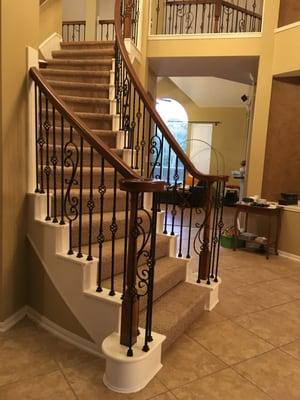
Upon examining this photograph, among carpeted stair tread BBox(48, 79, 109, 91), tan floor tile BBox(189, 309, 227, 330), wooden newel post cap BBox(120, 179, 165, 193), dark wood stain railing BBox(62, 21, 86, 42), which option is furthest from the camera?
dark wood stain railing BBox(62, 21, 86, 42)

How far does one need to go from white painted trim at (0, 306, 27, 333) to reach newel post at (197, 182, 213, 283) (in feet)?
4.64

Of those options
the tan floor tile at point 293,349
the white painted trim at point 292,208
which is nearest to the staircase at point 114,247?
the tan floor tile at point 293,349

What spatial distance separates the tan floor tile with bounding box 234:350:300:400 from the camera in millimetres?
1928

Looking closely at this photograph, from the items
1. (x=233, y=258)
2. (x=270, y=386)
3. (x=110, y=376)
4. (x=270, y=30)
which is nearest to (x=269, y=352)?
(x=270, y=386)

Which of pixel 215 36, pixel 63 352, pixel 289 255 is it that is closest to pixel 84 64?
pixel 215 36

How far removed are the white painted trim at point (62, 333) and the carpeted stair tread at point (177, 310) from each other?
36cm

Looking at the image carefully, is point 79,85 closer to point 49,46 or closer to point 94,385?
point 49,46

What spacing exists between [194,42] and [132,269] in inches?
176

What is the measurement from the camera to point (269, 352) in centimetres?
232

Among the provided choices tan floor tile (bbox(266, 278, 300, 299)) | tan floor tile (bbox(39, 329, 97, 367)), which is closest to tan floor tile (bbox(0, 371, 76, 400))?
tan floor tile (bbox(39, 329, 97, 367))

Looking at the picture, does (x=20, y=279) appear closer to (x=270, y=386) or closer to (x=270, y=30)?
(x=270, y=386)

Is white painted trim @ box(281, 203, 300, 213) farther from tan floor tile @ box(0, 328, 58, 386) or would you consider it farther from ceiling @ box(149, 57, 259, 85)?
tan floor tile @ box(0, 328, 58, 386)

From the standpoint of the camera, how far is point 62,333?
2357 mm

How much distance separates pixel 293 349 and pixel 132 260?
4.60 feet
